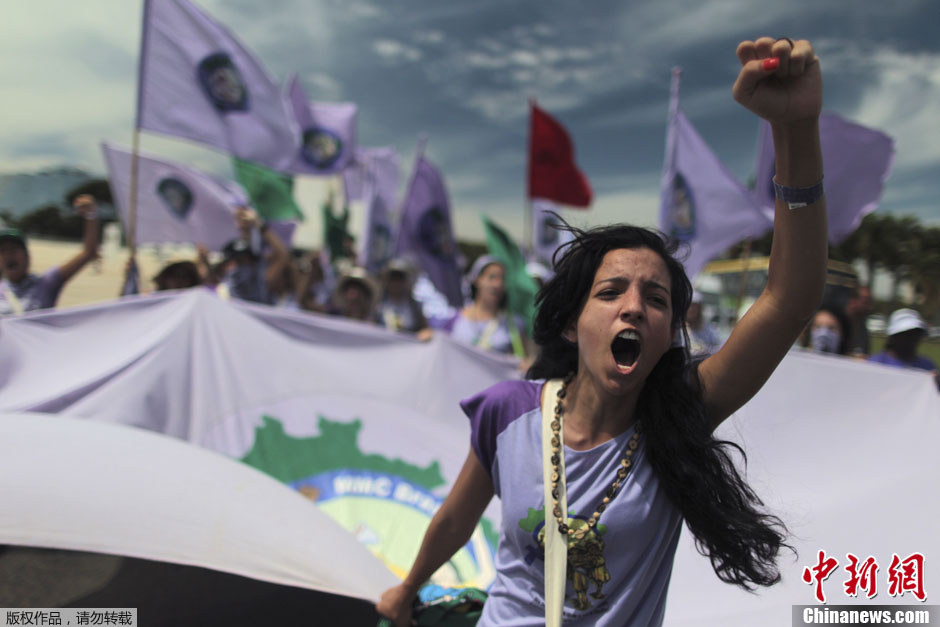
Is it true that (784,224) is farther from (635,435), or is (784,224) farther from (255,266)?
(255,266)

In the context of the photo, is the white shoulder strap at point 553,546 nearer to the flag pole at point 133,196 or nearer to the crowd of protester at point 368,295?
the crowd of protester at point 368,295

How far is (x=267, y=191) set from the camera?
575 cm

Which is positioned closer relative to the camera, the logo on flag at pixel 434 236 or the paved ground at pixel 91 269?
the logo on flag at pixel 434 236

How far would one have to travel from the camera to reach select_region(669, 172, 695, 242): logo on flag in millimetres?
5875

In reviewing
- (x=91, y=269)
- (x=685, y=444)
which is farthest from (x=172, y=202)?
(x=91, y=269)

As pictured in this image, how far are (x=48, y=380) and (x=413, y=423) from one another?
1.92 m

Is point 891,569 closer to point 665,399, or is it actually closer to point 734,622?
point 734,622

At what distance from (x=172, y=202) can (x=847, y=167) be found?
21.2 ft

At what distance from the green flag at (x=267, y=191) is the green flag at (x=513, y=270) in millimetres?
1851

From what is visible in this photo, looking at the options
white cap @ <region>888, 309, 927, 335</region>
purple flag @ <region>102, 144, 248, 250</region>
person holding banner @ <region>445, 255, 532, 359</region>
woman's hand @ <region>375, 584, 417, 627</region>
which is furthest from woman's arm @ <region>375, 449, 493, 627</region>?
purple flag @ <region>102, 144, 248, 250</region>

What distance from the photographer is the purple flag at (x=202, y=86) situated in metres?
4.95

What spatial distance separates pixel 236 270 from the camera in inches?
221

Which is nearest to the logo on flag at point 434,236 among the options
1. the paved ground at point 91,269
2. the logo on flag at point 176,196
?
the logo on flag at point 176,196

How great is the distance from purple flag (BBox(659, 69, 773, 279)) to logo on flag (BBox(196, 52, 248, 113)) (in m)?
3.77
